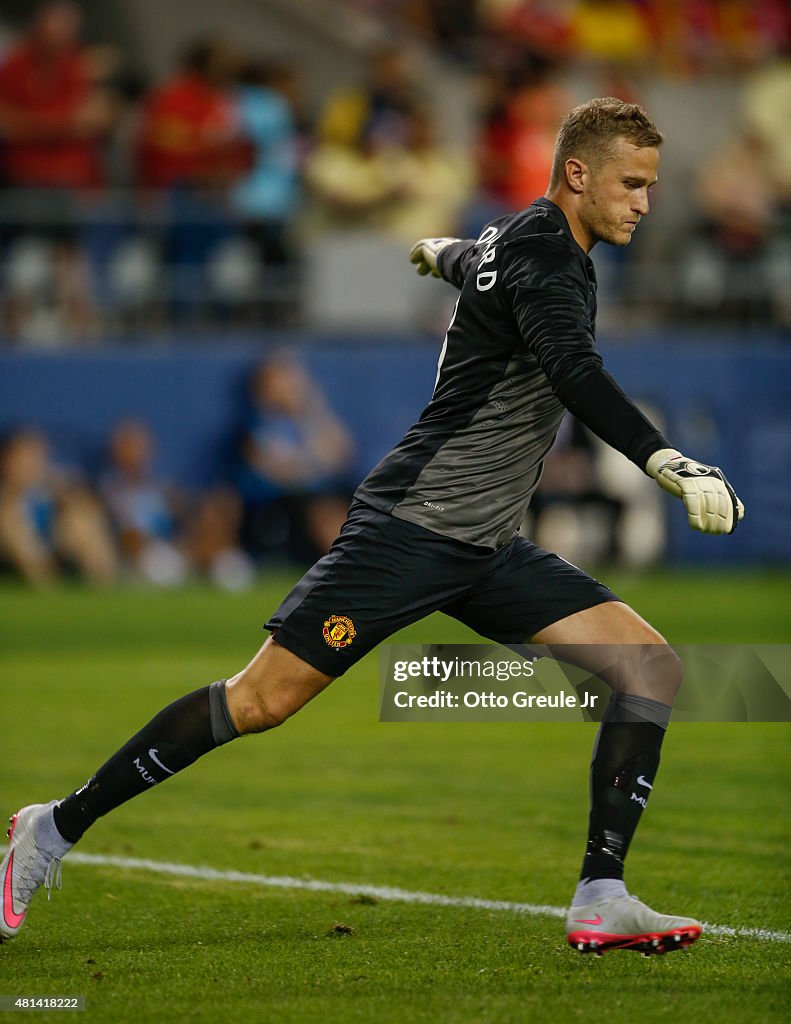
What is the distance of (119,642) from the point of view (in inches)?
493

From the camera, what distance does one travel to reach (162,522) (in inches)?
Result: 630

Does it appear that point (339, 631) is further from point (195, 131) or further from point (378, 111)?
point (378, 111)

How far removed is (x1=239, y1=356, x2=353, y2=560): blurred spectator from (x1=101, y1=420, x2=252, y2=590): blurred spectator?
0.78 ft

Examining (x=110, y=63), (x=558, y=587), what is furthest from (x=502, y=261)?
(x=110, y=63)

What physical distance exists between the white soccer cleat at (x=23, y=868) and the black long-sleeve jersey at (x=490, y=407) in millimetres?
1367

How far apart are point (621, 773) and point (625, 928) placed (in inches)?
18.2

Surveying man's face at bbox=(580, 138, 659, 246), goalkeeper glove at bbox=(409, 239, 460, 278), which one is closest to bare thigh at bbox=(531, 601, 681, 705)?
man's face at bbox=(580, 138, 659, 246)

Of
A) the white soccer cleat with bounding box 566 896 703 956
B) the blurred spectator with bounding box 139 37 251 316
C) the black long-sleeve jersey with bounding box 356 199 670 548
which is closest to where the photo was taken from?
the white soccer cleat with bounding box 566 896 703 956

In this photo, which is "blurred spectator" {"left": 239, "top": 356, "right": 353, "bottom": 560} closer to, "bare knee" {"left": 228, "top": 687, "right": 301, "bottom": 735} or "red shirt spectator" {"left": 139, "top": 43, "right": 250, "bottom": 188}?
"red shirt spectator" {"left": 139, "top": 43, "right": 250, "bottom": 188}

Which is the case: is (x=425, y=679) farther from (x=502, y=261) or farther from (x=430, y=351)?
(x=430, y=351)

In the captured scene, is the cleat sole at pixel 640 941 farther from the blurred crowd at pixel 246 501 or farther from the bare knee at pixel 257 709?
the blurred crowd at pixel 246 501

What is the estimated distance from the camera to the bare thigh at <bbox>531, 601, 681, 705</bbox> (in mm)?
4832

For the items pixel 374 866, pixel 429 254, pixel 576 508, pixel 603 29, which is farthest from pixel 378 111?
pixel 374 866

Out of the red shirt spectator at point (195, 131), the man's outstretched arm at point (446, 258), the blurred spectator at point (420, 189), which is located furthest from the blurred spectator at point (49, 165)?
the man's outstretched arm at point (446, 258)
